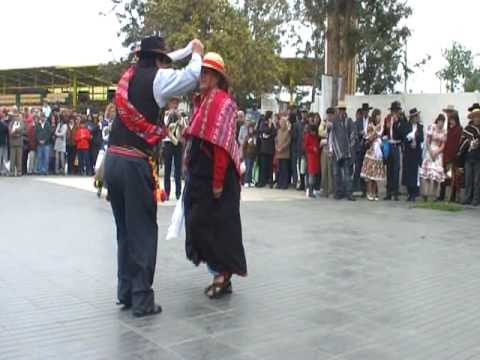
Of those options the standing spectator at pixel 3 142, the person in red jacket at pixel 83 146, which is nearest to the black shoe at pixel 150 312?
the standing spectator at pixel 3 142

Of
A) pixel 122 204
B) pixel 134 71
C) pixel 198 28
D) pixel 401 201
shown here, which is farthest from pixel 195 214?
pixel 198 28

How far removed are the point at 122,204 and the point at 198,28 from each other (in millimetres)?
22453

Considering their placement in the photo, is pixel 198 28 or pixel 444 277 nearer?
pixel 444 277

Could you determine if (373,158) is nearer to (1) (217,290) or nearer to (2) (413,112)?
(2) (413,112)

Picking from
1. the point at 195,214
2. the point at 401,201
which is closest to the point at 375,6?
the point at 401,201

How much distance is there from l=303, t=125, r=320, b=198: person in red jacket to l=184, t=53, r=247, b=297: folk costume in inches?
340

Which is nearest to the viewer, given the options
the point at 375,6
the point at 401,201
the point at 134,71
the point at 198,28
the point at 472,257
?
the point at 134,71

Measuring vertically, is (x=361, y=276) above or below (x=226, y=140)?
below

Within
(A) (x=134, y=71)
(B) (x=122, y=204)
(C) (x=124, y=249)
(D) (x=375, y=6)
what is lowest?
(C) (x=124, y=249)

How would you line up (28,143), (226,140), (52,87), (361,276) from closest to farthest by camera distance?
(226,140) → (361,276) → (28,143) → (52,87)

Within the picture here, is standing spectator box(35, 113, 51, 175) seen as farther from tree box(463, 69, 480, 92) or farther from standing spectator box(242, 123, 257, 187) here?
tree box(463, 69, 480, 92)

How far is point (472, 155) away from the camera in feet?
42.5

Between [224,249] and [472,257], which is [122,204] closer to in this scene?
[224,249]

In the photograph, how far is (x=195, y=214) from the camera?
19.2ft
